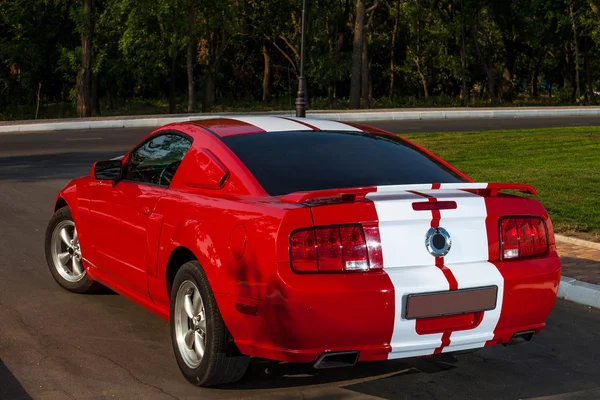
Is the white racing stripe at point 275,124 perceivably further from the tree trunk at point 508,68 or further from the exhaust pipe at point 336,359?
the tree trunk at point 508,68

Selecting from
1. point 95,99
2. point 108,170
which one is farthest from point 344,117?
point 108,170

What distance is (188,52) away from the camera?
50812 mm

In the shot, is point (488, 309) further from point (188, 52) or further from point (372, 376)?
point (188, 52)

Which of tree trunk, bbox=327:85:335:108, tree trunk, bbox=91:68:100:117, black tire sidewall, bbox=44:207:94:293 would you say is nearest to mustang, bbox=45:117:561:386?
black tire sidewall, bbox=44:207:94:293

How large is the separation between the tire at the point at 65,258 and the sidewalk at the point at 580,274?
11.9ft

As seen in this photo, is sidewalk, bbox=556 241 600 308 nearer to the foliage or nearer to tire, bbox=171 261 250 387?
tire, bbox=171 261 250 387

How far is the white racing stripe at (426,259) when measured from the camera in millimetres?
4742

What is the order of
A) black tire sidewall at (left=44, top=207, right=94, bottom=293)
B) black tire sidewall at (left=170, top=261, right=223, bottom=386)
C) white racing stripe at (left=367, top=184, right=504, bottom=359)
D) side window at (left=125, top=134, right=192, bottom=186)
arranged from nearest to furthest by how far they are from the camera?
1. white racing stripe at (left=367, top=184, right=504, bottom=359)
2. black tire sidewall at (left=170, top=261, right=223, bottom=386)
3. side window at (left=125, top=134, right=192, bottom=186)
4. black tire sidewall at (left=44, top=207, right=94, bottom=293)

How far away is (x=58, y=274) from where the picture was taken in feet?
25.3

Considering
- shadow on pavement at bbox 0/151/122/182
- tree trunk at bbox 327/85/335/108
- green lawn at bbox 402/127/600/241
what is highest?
green lawn at bbox 402/127/600/241

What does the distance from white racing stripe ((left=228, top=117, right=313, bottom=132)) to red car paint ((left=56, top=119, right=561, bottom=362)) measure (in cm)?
26

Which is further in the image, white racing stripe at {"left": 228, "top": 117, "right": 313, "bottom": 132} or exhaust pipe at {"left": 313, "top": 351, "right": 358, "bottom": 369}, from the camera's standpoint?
white racing stripe at {"left": 228, "top": 117, "right": 313, "bottom": 132}

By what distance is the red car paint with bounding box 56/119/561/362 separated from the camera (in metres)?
4.66

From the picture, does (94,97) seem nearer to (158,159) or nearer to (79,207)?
(79,207)
